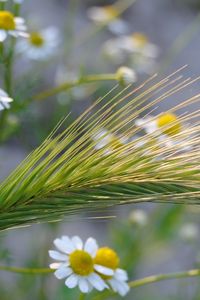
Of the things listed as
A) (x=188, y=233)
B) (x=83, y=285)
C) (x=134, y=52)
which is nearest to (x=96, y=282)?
(x=83, y=285)

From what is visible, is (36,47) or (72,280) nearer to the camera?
(72,280)

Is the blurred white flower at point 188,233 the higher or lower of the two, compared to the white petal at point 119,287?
higher

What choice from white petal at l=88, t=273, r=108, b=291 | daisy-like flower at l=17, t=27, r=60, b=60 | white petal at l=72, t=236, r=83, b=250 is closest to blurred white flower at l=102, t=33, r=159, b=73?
daisy-like flower at l=17, t=27, r=60, b=60

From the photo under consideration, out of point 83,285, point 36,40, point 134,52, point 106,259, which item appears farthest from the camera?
point 134,52

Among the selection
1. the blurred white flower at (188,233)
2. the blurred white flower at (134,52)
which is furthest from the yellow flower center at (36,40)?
the blurred white flower at (188,233)

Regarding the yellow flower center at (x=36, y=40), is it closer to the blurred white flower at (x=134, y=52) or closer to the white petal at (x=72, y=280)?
the blurred white flower at (x=134, y=52)

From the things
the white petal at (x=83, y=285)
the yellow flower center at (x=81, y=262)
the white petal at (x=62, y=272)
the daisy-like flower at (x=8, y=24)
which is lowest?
the white petal at (x=83, y=285)

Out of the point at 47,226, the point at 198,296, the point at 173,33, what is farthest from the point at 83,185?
the point at 173,33

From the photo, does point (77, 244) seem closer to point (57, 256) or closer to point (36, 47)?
point (57, 256)
